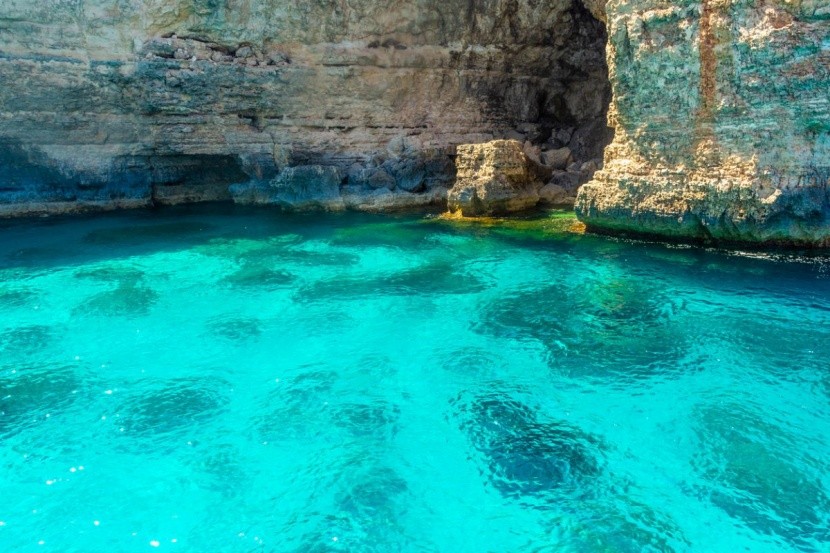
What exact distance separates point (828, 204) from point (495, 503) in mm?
7828

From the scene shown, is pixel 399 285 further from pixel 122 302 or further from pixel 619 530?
pixel 619 530

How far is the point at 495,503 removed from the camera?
459 centimetres

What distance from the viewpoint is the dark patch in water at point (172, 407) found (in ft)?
18.9

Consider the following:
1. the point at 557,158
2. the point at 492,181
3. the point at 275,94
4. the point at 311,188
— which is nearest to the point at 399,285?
the point at 492,181

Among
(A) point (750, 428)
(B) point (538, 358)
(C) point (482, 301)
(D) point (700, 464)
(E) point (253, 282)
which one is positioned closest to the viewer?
(D) point (700, 464)

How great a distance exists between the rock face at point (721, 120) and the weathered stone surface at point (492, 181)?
11.2 feet

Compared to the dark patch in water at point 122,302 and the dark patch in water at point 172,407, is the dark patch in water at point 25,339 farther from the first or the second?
the dark patch in water at point 172,407

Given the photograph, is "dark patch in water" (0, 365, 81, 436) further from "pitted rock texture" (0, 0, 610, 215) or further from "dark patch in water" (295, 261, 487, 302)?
"pitted rock texture" (0, 0, 610, 215)

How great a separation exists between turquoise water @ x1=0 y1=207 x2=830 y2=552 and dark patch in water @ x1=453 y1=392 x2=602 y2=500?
0.07 ft

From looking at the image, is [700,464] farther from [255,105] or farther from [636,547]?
[255,105]

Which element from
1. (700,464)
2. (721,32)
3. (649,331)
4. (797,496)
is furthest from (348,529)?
(721,32)

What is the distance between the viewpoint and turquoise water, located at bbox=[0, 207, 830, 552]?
441 centimetres

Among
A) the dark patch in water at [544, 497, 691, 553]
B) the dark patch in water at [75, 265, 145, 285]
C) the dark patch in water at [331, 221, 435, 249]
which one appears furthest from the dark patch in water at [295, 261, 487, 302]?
the dark patch in water at [544, 497, 691, 553]

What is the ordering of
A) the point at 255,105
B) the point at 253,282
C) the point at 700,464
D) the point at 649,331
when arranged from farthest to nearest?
the point at 255,105 < the point at 253,282 < the point at 649,331 < the point at 700,464
